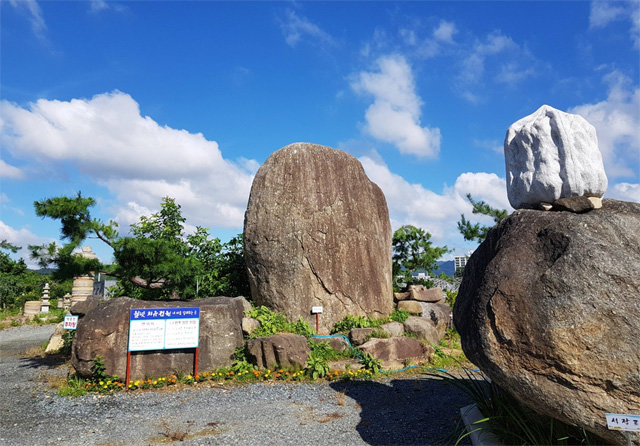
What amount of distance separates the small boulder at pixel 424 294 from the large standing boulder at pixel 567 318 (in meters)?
6.87

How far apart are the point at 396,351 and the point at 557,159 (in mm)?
4772

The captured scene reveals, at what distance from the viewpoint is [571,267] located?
3596 millimetres

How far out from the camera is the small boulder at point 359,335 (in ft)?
27.7

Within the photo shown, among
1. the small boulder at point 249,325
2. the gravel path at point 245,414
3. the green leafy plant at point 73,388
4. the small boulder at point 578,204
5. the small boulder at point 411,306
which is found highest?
the small boulder at point 578,204

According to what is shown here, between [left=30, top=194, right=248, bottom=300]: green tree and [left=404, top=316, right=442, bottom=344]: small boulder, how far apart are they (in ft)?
12.9

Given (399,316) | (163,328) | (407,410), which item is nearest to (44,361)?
(163,328)

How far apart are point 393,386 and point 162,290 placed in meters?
5.59

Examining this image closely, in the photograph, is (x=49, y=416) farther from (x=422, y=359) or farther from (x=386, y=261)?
(x=386, y=261)

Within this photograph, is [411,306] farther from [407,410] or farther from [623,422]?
[623,422]

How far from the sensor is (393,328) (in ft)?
30.0

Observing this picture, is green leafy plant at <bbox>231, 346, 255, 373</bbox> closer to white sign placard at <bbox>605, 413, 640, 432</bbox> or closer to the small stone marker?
white sign placard at <bbox>605, 413, 640, 432</bbox>

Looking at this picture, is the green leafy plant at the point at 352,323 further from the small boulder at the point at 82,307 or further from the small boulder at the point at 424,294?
the small boulder at the point at 82,307

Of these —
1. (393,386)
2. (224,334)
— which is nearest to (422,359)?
(393,386)

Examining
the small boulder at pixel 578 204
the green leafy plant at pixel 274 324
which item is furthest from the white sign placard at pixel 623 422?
the green leafy plant at pixel 274 324
